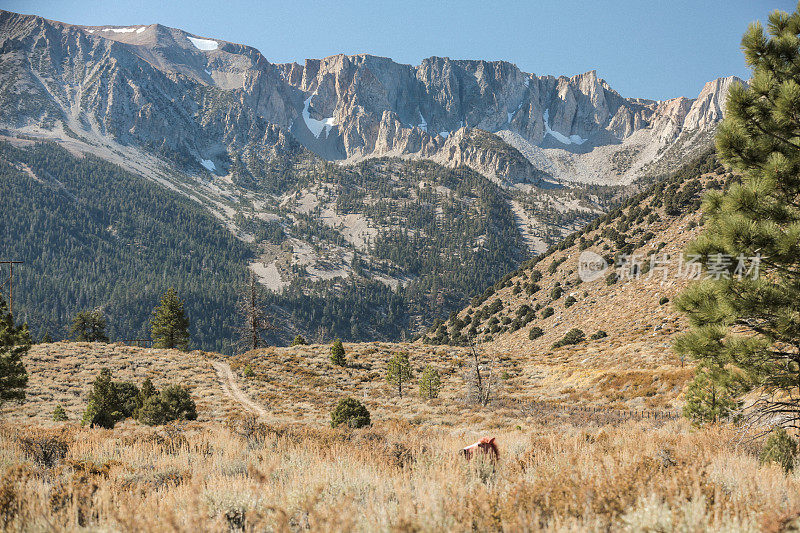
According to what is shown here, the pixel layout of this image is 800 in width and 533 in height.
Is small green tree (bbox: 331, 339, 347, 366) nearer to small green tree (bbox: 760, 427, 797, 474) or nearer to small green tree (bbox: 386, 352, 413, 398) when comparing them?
small green tree (bbox: 386, 352, 413, 398)

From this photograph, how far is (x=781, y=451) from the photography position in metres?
6.18

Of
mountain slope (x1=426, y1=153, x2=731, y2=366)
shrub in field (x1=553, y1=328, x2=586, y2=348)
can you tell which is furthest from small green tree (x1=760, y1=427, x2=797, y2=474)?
shrub in field (x1=553, y1=328, x2=586, y2=348)

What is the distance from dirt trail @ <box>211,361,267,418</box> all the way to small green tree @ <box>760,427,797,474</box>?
22.7m

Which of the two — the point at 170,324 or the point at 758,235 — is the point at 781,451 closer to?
the point at 758,235

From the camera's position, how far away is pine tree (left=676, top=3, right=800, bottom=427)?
6.00m

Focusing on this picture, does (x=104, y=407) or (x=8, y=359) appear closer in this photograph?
(x=8, y=359)

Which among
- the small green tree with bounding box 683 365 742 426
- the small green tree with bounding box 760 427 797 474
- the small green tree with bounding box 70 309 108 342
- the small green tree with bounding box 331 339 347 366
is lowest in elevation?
the small green tree with bounding box 331 339 347 366

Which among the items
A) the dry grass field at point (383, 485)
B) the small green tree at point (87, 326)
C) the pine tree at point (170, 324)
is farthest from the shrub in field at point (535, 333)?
the small green tree at point (87, 326)

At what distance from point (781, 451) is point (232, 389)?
33823mm

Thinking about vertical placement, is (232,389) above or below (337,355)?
below

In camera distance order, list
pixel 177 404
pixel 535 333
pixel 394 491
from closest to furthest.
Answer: pixel 394 491, pixel 177 404, pixel 535 333

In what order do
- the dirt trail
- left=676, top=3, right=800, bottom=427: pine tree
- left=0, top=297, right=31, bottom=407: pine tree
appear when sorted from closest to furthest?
1. left=676, top=3, right=800, bottom=427: pine tree
2. left=0, top=297, right=31, bottom=407: pine tree
3. the dirt trail

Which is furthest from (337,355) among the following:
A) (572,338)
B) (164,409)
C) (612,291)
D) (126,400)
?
(612,291)

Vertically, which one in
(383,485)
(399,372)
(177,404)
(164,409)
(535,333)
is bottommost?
(399,372)
